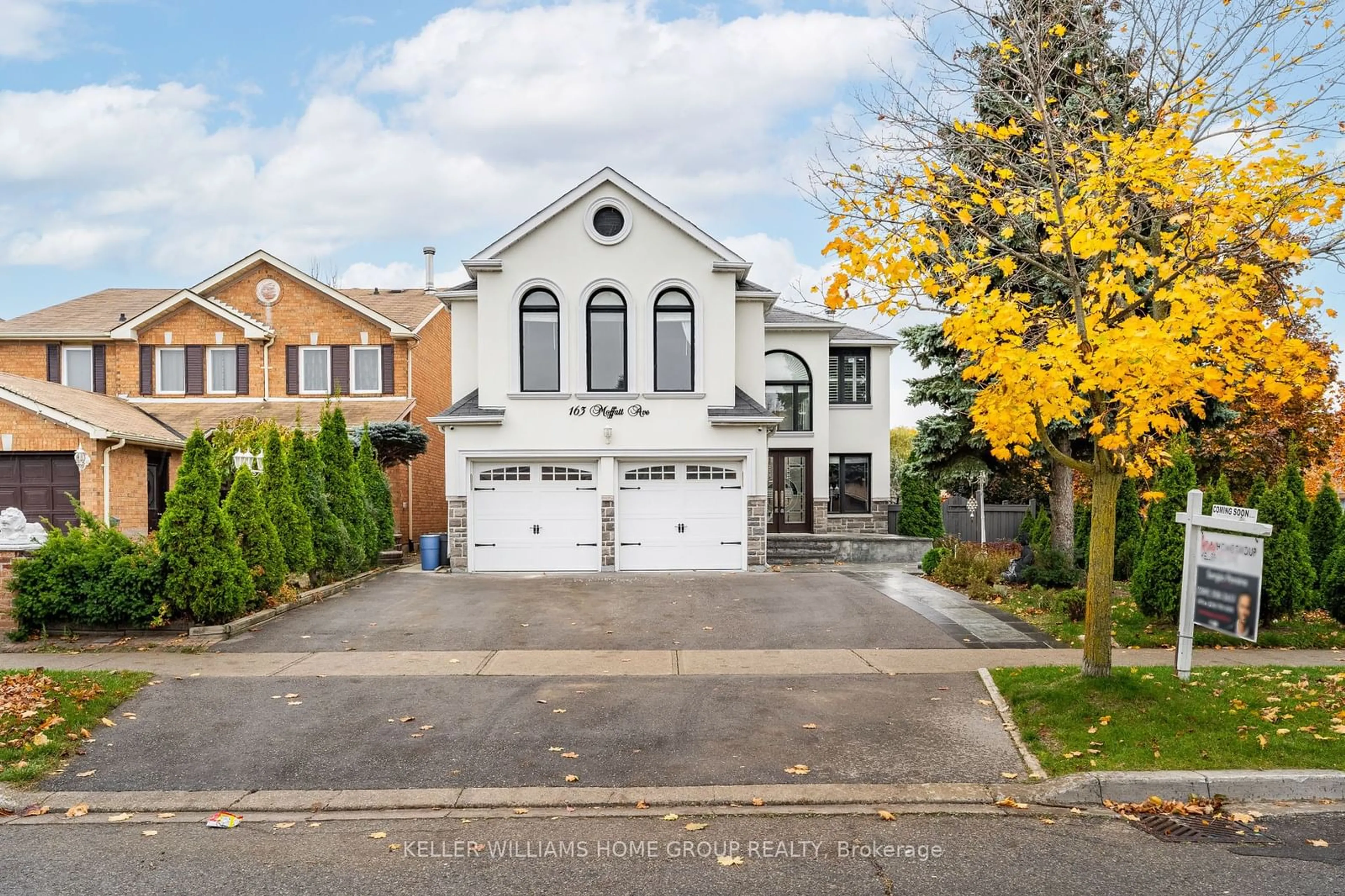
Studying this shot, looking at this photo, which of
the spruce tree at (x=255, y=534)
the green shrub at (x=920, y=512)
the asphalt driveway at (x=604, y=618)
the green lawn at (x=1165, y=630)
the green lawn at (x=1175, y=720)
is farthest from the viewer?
the green shrub at (x=920, y=512)

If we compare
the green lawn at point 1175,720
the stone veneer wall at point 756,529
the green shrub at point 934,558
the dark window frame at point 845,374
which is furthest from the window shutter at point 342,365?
the green lawn at point 1175,720

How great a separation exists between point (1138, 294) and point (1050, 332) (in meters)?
1.62

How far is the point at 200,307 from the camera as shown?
2586 cm

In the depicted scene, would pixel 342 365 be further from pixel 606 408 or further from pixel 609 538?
pixel 609 538

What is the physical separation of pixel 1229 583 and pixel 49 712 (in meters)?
10.7

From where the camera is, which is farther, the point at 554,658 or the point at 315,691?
the point at 554,658

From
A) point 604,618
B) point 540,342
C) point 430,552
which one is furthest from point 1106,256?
point 430,552

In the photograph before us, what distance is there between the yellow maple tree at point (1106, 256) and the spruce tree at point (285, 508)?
1006 centimetres

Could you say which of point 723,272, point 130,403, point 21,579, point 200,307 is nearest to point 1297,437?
point 723,272

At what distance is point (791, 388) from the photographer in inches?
985

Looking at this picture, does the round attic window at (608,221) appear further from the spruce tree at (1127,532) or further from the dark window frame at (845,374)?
the spruce tree at (1127,532)

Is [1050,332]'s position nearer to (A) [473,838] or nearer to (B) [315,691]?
(A) [473,838]

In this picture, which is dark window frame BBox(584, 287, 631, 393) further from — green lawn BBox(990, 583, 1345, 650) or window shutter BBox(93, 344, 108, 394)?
window shutter BBox(93, 344, 108, 394)

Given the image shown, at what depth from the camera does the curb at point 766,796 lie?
6.28 meters
